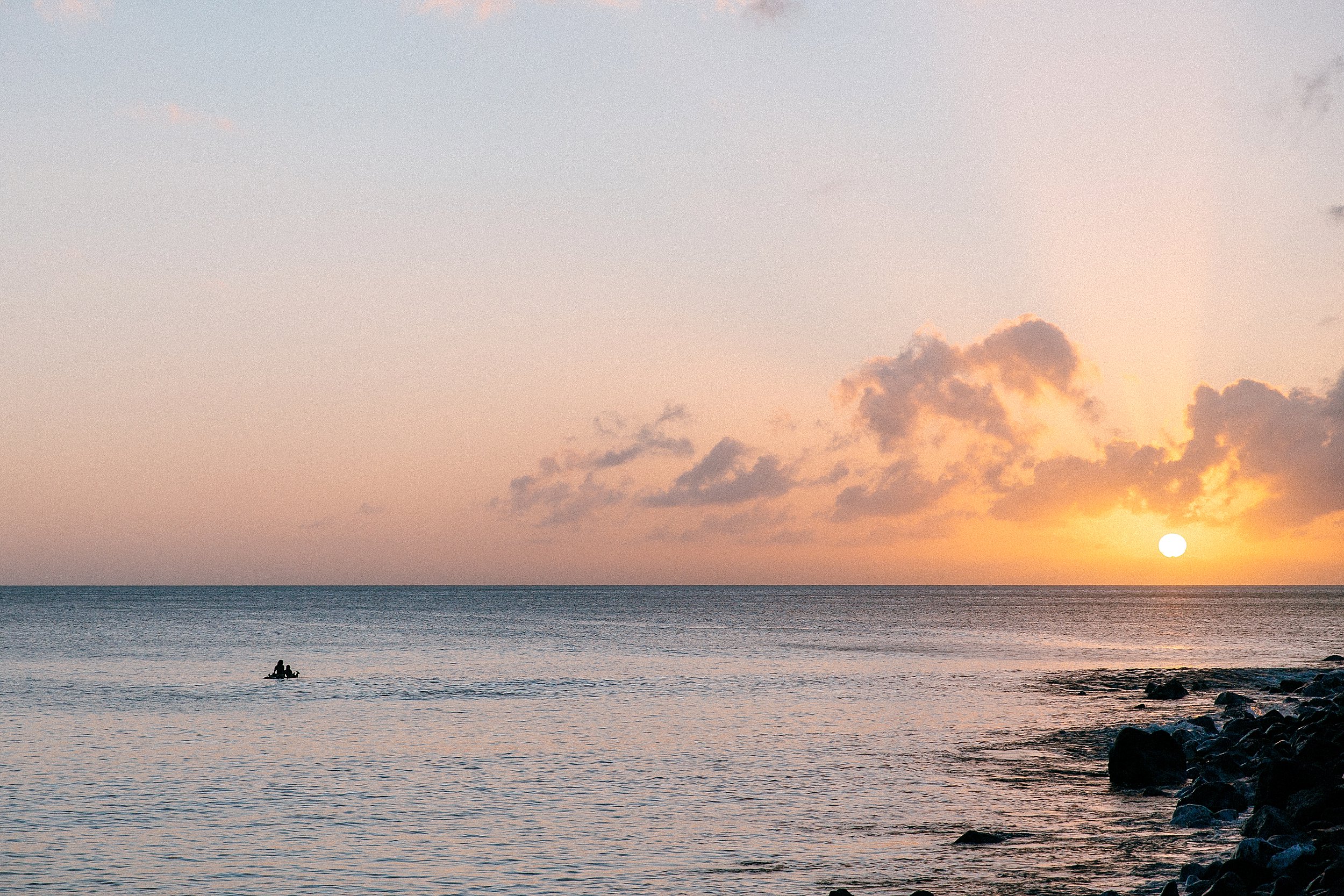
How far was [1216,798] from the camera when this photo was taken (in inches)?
1220

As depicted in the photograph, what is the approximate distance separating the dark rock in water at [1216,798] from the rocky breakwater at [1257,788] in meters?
0.03

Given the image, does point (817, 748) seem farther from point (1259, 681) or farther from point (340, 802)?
point (1259, 681)

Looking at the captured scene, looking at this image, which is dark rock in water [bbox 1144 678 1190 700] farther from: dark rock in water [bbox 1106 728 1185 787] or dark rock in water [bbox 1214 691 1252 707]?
dark rock in water [bbox 1106 728 1185 787]

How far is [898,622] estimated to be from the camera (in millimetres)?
167500

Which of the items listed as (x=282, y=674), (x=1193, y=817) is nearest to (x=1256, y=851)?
(x=1193, y=817)

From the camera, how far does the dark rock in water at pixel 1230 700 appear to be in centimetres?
5538

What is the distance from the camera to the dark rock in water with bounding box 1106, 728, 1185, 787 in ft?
115

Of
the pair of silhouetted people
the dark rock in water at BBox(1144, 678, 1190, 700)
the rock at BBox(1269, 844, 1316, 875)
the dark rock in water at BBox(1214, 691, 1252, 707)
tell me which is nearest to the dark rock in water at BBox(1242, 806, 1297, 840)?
the rock at BBox(1269, 844, 1316, 875)

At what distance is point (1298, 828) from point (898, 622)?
143 meters

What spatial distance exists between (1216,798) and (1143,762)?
4368mm

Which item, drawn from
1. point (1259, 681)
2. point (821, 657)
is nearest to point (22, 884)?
point (1259, 681)

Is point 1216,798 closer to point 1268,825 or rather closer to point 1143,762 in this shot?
point 1268,825

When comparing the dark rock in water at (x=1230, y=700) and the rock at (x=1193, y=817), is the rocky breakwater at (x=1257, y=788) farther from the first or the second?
the dark rock in water at (x=1230, y=700)

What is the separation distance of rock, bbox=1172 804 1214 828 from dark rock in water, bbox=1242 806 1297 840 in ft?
6.18
